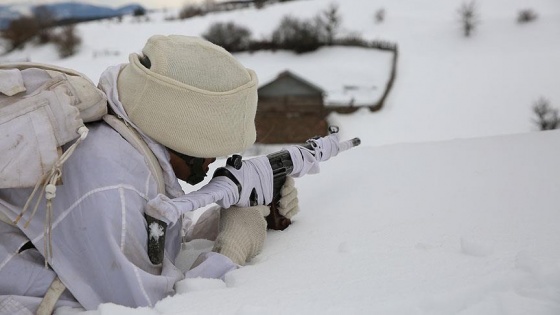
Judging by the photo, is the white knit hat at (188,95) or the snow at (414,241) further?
the white knit hat at (188,95)

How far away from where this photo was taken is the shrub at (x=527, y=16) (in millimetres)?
29484

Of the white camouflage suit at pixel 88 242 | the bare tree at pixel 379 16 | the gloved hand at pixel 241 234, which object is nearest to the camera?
the white camouflage suit at pixel 88 242

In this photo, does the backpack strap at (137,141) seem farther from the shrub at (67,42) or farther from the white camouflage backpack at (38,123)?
the shrub at (67,42)

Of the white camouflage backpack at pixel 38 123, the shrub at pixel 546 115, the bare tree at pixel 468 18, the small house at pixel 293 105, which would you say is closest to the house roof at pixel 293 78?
the small house at pixel 293 105

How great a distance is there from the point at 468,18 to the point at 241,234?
30825 millimetres

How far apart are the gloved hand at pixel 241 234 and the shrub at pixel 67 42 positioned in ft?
87.2

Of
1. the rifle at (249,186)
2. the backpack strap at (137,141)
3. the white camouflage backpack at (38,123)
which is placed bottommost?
the rifle at (249,186)

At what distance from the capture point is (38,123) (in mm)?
1345

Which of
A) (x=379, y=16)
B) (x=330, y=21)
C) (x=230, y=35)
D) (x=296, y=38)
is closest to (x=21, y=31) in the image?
(x=230, y=35)

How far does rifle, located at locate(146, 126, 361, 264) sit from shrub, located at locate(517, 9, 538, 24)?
3026cm

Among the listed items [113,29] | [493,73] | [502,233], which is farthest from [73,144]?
[113,29]

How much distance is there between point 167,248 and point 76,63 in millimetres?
23604

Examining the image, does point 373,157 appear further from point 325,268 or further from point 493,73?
point 493,73

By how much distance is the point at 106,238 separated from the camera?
4.52 feet
